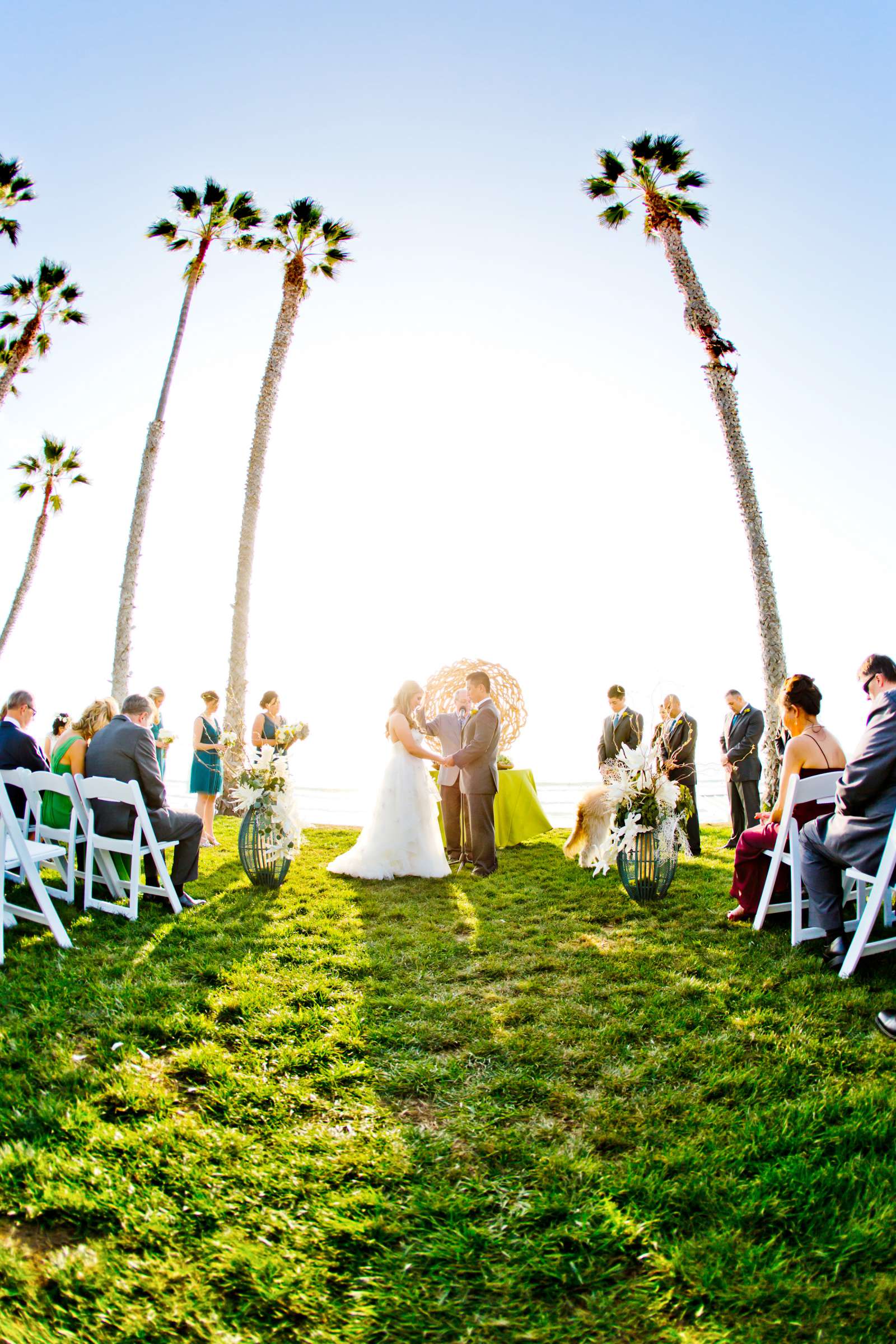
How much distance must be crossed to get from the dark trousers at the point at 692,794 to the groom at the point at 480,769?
2.13m

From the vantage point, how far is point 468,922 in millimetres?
6328

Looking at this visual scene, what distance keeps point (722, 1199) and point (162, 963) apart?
376 cm

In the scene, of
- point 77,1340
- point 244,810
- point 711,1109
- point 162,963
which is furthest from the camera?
point 244,810

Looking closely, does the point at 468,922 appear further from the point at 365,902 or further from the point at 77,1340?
the point at 77,1340

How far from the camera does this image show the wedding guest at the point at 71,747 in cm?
685

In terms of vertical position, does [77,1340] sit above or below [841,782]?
below

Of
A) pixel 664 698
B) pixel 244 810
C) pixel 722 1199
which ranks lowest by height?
pixel 722 1199

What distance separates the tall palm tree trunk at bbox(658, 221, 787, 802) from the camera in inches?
A: 432

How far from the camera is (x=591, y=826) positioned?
8.34 meters

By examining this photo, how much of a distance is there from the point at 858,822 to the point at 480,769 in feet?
15.0

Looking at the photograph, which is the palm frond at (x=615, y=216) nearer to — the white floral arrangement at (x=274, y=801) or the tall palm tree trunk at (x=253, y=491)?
the tall palm tree trunk at (x=253, y=491)

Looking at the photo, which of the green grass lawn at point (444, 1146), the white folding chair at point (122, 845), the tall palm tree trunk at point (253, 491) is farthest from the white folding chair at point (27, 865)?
the tall palm tree trunk at point (253, 491)

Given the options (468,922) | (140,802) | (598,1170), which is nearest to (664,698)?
(468,922)

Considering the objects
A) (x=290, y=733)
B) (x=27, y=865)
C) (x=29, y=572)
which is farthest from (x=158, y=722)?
(x=29, y=572)
